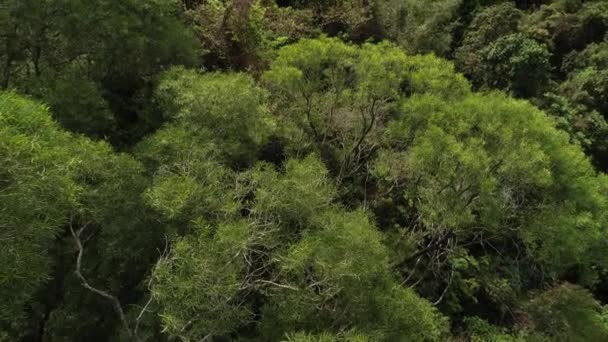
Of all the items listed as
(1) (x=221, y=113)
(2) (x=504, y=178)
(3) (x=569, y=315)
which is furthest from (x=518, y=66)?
(1) (x=221, y=113)

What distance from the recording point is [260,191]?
9.28m

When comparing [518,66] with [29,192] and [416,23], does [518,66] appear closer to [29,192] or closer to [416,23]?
[416,23]

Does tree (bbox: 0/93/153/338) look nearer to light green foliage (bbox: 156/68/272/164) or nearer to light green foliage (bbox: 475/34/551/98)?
light green foliage (bbox: 156/68/272/164)

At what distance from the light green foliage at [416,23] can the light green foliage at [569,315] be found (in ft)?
38.7

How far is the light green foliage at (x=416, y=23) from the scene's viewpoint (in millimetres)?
21000

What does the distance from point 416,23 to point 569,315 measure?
1379 cm

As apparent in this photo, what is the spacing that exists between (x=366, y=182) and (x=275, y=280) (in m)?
6.87

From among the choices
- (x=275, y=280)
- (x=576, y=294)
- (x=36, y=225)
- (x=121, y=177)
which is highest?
(x=36, y=225)

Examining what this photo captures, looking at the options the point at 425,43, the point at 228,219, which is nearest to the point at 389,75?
the point at 228,219

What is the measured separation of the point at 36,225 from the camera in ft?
20.1

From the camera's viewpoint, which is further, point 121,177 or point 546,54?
point 546,54

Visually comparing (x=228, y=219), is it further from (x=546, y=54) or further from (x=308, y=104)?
(x=546, y=54)

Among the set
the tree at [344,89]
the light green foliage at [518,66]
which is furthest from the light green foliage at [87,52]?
the light green foliage at [518,66]

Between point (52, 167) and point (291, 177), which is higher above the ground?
point (52, 167)
